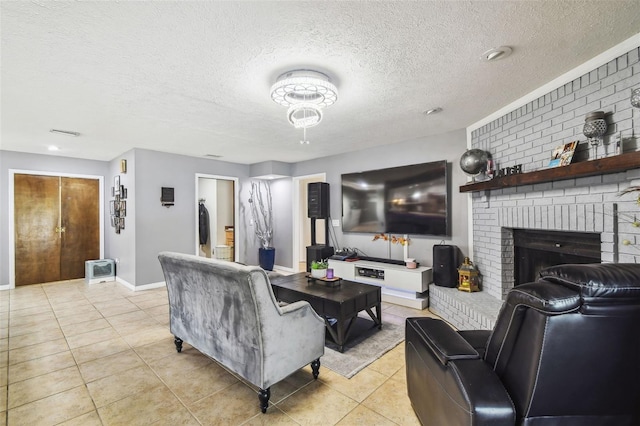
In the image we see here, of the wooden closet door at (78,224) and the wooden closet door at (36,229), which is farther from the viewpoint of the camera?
the wooden closet door at (78,224)

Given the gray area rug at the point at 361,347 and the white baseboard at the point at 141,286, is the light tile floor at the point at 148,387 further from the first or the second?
the white baseboard at the point at 141,286

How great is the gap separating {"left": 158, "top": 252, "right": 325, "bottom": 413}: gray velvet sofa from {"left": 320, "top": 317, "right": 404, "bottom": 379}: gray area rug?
0.92ft

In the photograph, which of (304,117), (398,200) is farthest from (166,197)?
(398,200)

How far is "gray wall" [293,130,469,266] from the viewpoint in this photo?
3.87 m

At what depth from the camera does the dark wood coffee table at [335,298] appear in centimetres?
262

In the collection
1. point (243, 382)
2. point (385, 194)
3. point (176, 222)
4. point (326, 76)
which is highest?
point (326, 76)

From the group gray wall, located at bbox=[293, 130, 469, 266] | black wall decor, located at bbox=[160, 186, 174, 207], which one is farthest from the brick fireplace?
black wall decor, located at bbox=[160, 186, 174, 207]

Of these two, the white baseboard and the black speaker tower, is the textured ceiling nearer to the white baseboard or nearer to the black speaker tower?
the black speaker tower

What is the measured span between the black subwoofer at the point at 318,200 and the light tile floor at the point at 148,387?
2.96 metres

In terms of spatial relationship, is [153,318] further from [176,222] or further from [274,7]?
[274,7]

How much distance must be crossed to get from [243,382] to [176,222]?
372 centimetres

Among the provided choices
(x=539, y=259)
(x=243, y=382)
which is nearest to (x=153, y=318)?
(x=243, y=382)

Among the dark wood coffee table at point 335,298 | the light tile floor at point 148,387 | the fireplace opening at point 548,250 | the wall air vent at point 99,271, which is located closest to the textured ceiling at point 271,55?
the fireplace opening at point 548,250

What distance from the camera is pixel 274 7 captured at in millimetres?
1528
